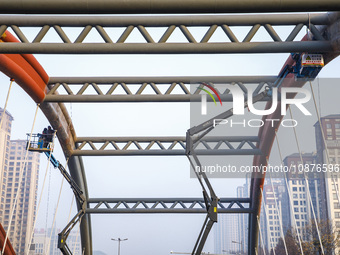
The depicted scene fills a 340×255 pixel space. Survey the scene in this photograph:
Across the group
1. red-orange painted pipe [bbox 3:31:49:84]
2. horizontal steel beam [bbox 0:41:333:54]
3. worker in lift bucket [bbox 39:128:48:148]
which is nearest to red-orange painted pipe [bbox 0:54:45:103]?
red-orange painted pipe [bbox 3:31:49:84]

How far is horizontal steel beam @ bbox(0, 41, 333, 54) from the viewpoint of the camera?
1179cm

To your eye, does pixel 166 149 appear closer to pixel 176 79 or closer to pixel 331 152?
pixel 176 79

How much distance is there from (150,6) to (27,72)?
31.8ft

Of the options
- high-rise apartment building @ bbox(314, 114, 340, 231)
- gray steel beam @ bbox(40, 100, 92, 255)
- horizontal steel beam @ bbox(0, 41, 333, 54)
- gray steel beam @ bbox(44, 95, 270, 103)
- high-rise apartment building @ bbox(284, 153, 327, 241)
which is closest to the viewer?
horizontal steel beam @ bbox(0, 41, 333, 54)

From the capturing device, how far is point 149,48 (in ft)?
38.7

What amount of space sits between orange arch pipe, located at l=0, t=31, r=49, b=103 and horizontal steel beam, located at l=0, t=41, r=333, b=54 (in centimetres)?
360

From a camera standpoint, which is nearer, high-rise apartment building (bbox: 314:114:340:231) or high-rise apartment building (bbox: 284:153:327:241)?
Result: high-rise apartment building (bbox: 314:114:340:231)

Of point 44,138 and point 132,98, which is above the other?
point 132,98

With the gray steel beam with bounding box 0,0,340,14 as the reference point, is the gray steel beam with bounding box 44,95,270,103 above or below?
above

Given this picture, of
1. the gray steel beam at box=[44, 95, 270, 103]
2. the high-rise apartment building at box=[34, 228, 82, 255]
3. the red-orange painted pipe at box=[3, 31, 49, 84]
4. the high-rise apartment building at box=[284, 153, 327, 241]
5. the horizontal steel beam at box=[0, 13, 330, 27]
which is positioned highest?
Result: the high-rise apartment building at box=[284, 153, 327, 241]

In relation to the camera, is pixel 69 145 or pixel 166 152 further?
pixel 69 145

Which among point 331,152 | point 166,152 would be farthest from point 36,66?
point 331,152

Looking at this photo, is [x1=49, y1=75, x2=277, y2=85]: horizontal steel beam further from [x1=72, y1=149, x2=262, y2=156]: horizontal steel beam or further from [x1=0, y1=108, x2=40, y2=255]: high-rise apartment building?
[x1=0, y1=108, x2=40, y2=255]: high-rise apartment building

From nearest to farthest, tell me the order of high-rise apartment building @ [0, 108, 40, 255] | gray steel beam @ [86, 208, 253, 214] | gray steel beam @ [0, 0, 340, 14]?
gray steel beam @ [0, 0, 340, 14]
gray steel beam @ [86, 208, 253, 214]
high-rise apartment building @ [0, 108, 40, 255]
